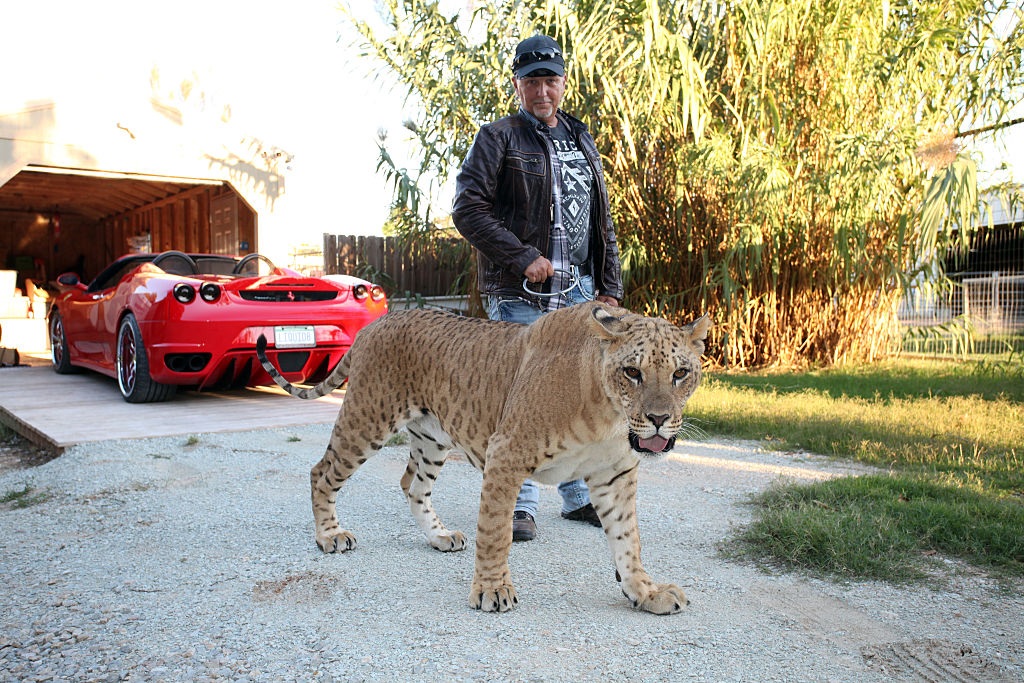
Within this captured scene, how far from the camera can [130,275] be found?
716 cm

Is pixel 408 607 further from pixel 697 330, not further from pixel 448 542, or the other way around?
pixel 697 330

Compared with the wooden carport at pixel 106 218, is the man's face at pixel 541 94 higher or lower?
lower

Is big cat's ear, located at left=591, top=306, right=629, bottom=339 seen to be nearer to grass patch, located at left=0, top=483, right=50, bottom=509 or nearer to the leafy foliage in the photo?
grass patch, located at left=0, top=483, right=50, bottom=509

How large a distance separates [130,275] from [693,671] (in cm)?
658

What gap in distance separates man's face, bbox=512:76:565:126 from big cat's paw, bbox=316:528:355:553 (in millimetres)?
2124

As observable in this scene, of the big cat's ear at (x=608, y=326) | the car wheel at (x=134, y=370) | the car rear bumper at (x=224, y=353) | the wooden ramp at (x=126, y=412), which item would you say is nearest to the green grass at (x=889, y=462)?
the big cat's ear at (x=608, y=326)

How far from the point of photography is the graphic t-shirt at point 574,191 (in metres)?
3.72

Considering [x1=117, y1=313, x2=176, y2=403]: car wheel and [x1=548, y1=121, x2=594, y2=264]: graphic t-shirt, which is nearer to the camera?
[x1=548, y1=121, x2=594, y2=264]: graphic t-shirt

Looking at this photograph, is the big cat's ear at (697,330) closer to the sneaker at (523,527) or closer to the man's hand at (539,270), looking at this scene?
the man's hand at (539,270)

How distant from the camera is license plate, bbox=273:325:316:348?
22.2ft

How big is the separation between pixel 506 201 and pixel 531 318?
571 mm

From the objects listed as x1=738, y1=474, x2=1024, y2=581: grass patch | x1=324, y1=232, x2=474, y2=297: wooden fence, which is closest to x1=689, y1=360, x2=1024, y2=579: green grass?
x1=738, y1=474, x2=1024, y2=581: grass patch

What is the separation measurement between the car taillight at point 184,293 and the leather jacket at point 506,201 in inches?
144

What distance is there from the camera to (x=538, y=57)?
354cm
